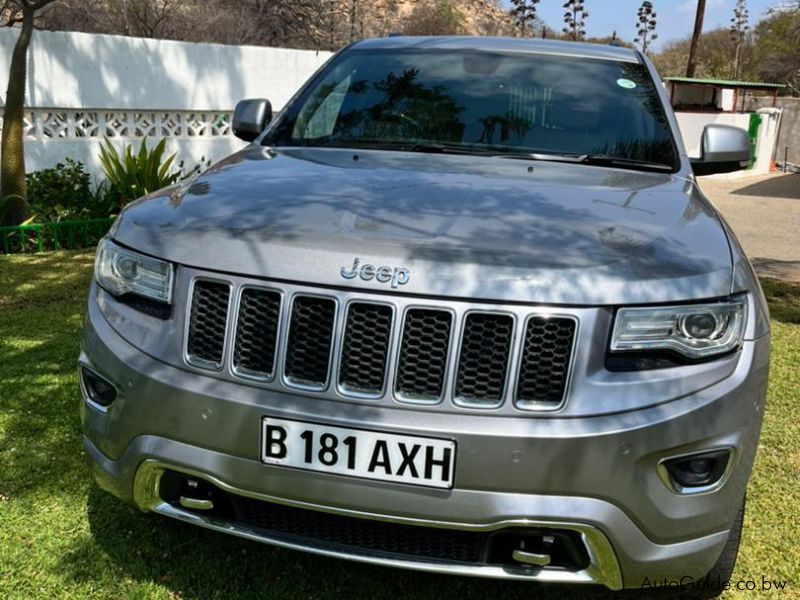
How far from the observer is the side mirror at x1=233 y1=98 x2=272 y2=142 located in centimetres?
388

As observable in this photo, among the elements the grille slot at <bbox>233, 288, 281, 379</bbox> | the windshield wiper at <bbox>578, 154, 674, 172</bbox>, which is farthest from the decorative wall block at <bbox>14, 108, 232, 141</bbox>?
the grille slot at <bbox>233, 288, 281, 379</bbox>

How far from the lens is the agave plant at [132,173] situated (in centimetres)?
823

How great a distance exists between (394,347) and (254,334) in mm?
381

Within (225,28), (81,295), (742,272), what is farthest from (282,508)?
(225,28)

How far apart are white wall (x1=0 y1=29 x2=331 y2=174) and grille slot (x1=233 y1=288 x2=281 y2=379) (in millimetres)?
6760

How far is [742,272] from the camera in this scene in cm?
224

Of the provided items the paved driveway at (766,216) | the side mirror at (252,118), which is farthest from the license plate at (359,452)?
the paved driveway at (766,216)

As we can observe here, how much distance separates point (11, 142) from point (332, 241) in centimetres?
617

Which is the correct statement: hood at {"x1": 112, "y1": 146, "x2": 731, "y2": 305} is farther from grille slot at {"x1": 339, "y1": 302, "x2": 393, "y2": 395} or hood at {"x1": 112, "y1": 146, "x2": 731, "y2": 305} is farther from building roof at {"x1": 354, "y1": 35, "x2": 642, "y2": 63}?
building roof at {"x1": 354, "y1": 35, "x2": 642, "y2": 63}

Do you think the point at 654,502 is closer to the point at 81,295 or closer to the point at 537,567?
the point at 537,567

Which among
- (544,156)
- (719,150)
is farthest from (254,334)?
(719,150)

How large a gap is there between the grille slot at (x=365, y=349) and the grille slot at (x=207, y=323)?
0.34 meters

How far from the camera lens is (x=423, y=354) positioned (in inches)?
80.9

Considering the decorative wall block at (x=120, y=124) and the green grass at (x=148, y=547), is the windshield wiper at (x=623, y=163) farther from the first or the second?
the decorative wall block at (x=120, y=124)
